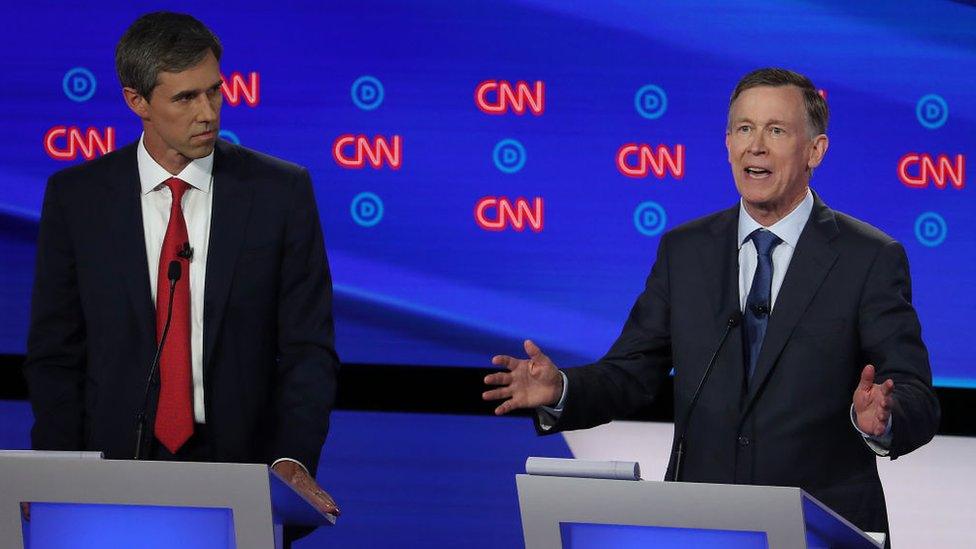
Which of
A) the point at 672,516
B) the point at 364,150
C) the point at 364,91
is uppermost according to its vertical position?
the point at 364,91

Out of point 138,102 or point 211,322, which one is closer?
point 211,322

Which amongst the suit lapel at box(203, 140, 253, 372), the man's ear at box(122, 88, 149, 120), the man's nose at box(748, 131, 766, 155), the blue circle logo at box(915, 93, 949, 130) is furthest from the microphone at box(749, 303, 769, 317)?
the blue circle logo at box(915, 93, 949, 130)

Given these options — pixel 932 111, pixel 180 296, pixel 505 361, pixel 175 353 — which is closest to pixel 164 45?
pixel 180 296

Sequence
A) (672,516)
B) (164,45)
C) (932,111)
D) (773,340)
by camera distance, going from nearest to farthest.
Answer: (672,516), (773,340), (164,45), (932,111)

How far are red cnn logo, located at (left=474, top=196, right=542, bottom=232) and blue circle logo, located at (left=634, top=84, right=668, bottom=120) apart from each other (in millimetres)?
587

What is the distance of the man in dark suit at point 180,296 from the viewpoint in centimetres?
269

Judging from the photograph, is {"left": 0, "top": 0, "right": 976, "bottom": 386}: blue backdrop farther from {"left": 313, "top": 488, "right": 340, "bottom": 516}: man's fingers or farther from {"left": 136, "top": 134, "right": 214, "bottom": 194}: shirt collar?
{"left": 313, "top": 488, "right": 340, "bottom": 516}: man's fingers

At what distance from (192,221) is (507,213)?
3592 millimetres

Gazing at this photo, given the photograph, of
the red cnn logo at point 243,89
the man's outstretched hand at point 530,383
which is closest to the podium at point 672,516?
the man's outstretched hand at point 530,383

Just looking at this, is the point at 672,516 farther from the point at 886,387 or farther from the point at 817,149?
the point at 817,149

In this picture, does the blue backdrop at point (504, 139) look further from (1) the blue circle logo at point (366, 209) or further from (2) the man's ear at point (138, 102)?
(2) the man's ear at point (138, 102)

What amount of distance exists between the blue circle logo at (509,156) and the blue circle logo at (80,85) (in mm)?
1783

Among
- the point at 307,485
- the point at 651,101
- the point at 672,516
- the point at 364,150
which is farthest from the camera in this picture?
the point at 364,150

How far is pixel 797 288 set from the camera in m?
2.68
